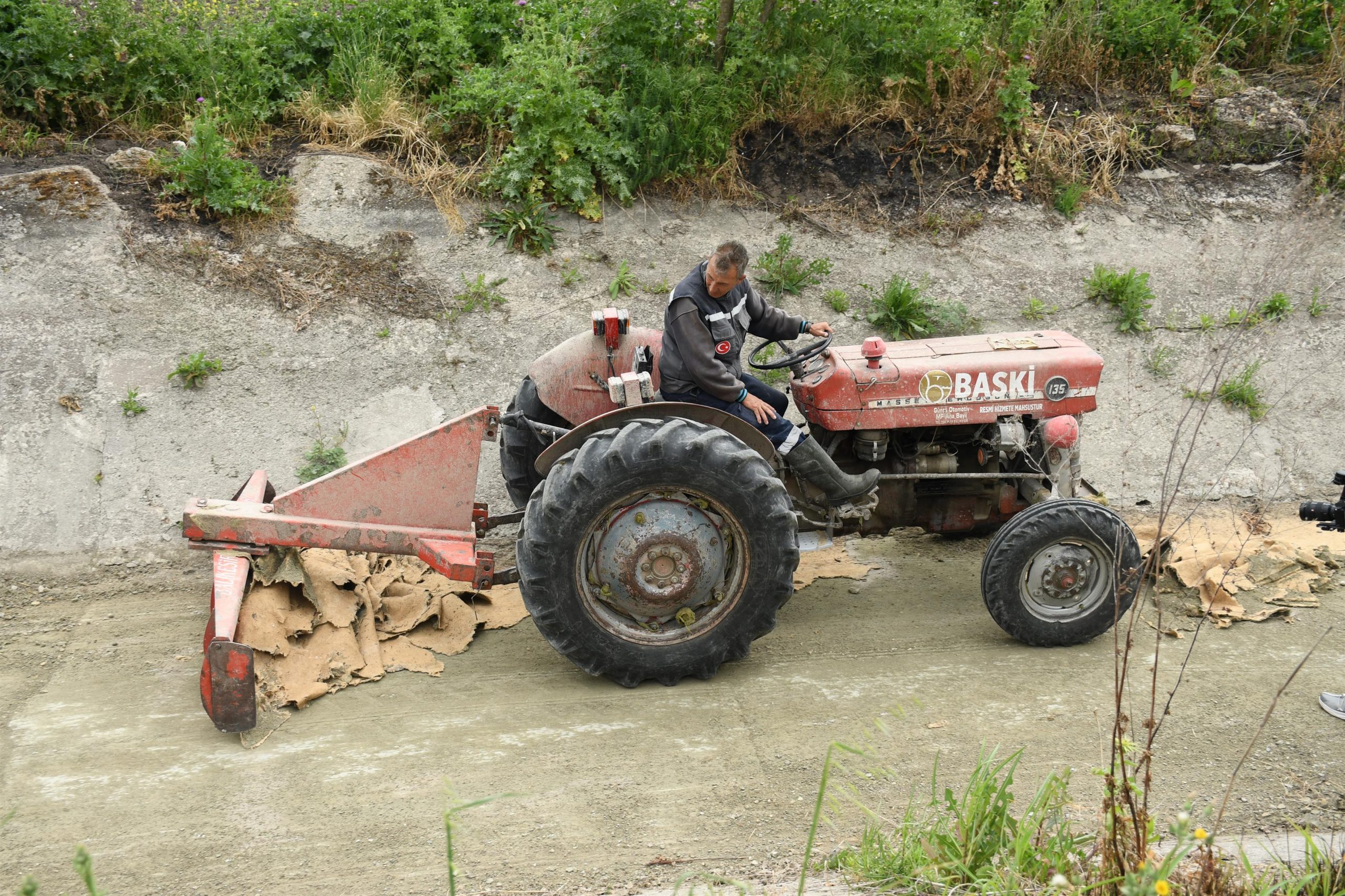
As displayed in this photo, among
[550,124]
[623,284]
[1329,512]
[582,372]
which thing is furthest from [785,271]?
[1329,512]

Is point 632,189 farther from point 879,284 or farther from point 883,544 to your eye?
point 883,544

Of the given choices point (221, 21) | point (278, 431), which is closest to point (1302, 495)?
point (278, 431)

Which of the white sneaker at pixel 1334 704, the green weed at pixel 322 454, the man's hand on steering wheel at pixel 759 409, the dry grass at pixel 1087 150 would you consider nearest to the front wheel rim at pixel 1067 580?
the white sneaker at pixel 1334 704

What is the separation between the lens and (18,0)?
300 inches

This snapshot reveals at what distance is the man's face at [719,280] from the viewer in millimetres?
4789

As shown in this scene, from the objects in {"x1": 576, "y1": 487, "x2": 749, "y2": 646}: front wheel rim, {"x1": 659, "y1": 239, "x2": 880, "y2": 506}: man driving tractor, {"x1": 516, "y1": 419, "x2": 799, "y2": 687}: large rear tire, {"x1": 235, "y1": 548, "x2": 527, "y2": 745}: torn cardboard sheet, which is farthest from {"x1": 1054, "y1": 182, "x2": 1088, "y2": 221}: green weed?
{"x1": 235, "y1": 548, "x2": 527, "y2": 745}: torn cardboard sheet

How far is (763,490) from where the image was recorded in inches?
178

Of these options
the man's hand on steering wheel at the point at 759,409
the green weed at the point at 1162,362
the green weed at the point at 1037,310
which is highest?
the green weed at the point at 1037,310

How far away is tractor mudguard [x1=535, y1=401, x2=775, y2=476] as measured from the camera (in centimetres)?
468

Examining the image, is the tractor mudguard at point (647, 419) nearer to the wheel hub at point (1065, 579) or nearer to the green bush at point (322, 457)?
the wheel hub at point (1065, 579)

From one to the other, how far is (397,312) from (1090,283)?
4998 mm

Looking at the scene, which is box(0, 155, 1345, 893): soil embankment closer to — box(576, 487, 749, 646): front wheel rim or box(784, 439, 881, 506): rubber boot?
box(576, 487, 749, 646): front wheel rim

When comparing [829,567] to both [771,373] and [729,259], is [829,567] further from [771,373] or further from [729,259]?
[729,259]

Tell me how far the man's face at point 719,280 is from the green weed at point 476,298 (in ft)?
9.25
